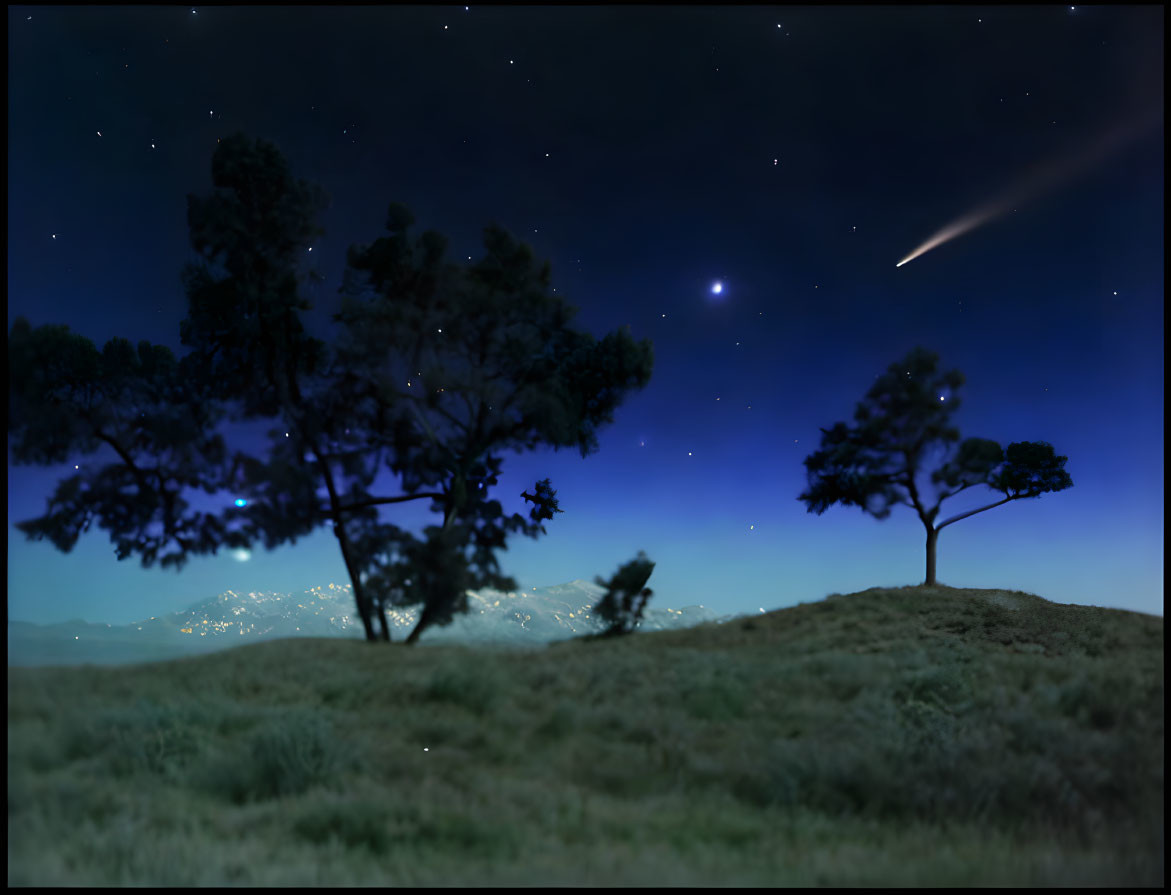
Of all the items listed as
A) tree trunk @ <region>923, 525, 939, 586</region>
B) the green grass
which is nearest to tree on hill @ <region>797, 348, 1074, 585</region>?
tree trunk @ <region>923, 525, 939, 586</region>

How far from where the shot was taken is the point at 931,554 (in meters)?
7.27

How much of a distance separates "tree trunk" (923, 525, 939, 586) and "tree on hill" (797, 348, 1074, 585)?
0.01m

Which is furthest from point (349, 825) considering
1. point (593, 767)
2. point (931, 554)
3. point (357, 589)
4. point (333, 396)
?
point (931, 554)

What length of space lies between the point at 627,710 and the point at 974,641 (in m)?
4.69

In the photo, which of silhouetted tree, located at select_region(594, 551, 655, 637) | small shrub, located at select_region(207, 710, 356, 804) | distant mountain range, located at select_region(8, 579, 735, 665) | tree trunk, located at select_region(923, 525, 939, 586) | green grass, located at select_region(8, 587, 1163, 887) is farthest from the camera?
tree trunk, located at select_region(923, 525, 939, 586)

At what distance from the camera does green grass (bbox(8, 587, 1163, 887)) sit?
330 cm

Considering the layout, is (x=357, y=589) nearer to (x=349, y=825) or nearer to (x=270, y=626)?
(x=270, y=626)

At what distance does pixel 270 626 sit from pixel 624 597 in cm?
313

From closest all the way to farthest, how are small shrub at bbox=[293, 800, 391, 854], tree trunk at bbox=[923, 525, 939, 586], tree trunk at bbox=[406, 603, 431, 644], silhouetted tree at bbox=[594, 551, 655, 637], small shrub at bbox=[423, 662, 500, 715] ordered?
1. small shrub at bbox=[293, 800, 391, 854]
2. small shrub at bbox=[423, 662, 500, 715]
3. tree trunk at bbox=[406, 603, 431, 644]
4. silhouetted tree at bbox=[594, 551, 655, 637]
5. tree trunk at bbox=[923, 525, 939, 586]

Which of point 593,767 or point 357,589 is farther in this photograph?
point 357,589

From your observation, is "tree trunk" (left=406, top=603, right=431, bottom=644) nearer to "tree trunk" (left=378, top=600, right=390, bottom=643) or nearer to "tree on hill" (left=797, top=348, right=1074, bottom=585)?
"tree trunk" (left=378, top=600, right=390, bottom=643)

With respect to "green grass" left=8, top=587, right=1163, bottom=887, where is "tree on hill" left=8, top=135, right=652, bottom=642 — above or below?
above

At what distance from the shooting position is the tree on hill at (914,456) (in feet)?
23.4

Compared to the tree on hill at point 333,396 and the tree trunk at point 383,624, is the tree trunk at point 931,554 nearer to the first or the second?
the tree on hill at point 333,396
